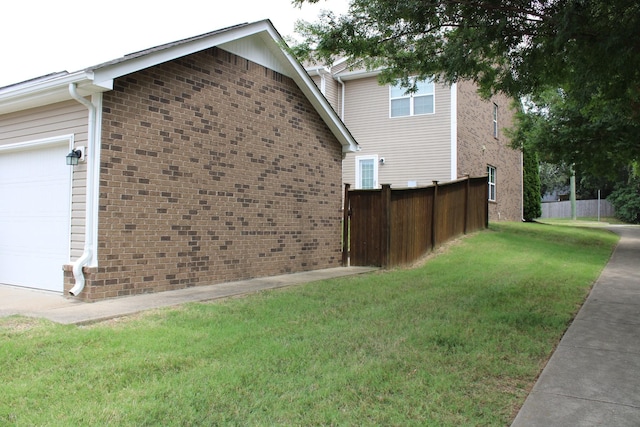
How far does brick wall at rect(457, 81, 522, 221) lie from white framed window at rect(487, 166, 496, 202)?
0.21 metres

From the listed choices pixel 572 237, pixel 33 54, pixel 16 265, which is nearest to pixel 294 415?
pixel 16 265

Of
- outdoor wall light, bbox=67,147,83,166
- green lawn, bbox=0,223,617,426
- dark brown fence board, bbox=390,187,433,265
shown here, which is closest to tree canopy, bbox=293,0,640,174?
green lawn, bbox=0,223,617,426

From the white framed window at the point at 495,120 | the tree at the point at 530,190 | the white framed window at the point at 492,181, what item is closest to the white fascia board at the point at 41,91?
the white framed window at the point at 492,181

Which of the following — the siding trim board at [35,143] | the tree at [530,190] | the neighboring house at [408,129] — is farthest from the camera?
the tree at [530,190]

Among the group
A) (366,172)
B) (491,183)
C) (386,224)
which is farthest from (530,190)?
(386,224)

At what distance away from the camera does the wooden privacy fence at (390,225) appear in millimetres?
10631

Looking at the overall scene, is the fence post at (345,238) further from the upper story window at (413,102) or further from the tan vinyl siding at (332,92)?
the tan vinyl siding at (332,92)

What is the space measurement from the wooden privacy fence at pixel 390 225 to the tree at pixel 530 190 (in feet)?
47.8

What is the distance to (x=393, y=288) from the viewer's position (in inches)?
313

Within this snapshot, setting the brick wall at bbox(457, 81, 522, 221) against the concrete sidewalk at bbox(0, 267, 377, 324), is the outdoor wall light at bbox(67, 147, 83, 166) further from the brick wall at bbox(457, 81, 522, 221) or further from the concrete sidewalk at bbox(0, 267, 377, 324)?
the brick wall at bbox(457, 81, 522, 221)

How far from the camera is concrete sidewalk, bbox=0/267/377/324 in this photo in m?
5.63

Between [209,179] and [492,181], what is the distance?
15.7 metres

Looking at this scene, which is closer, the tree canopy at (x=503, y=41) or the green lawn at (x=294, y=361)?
the green lawn at (x=294, y=361)

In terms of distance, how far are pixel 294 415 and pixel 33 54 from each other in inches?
1213
